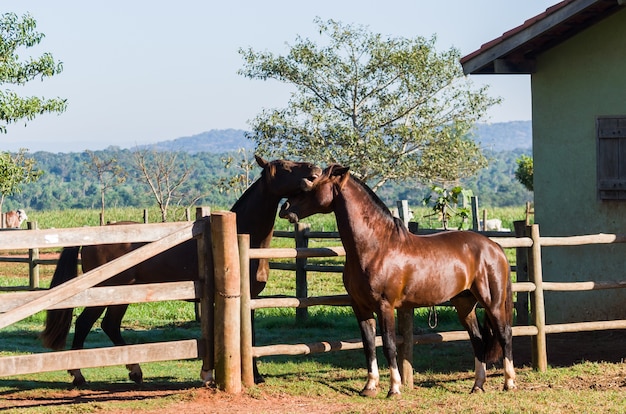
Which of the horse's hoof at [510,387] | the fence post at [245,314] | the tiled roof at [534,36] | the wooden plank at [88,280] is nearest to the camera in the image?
the wooden plank at [88,280]

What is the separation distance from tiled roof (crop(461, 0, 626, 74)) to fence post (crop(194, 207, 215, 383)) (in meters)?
5.01

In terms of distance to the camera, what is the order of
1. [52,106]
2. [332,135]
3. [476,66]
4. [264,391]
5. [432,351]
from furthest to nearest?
1. [332,135]
2. [52,106]
3. [476,66]
4. [432,351]
5. [264,391]

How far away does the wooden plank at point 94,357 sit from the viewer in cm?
705

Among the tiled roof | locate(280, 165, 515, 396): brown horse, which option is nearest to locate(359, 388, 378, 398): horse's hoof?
locate(280, 165, 515, 396): brown horse

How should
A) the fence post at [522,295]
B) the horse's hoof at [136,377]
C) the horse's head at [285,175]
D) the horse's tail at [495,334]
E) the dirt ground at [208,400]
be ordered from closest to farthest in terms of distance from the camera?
1. the dirt ground at [208,400]
2. the horse's head at [285,175]
3. the horse's tail at [495,334]
4. the horse's hoof at [136,377]
5. the fence post at [522,295]

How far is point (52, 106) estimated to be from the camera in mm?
18812

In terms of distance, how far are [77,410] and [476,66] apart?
6.67 metres

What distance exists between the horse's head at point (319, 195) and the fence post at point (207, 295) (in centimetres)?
69

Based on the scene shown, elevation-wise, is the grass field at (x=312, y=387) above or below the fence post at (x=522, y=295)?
below

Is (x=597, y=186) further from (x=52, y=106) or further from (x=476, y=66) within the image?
(x=52, y=106)

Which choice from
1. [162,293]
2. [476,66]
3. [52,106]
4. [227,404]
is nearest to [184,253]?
[162,293]

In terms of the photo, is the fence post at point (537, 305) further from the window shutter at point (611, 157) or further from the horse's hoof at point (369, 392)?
the horse's hoof at point (369, 392)

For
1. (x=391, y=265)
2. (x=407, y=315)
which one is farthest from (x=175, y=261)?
(x=407, y=315)

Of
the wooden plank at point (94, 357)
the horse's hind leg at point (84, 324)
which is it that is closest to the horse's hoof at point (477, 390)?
the wooden plank at point (94, 357)
